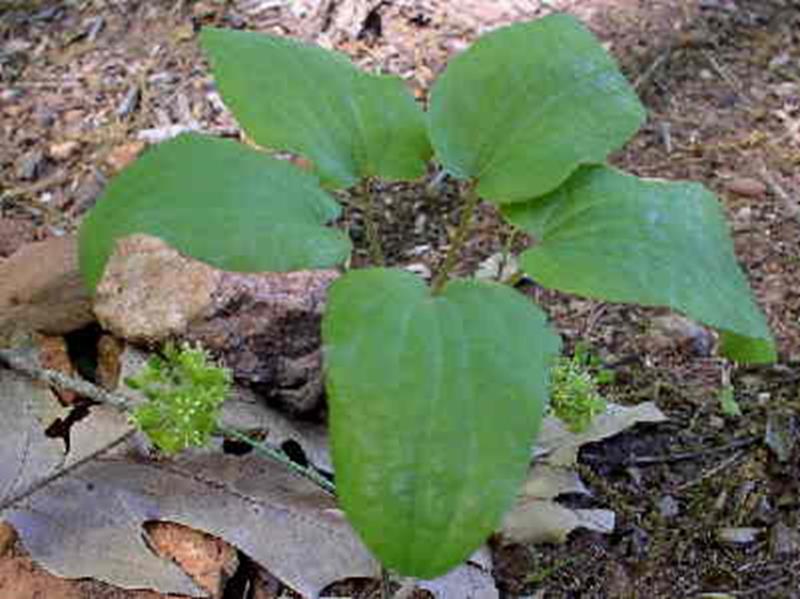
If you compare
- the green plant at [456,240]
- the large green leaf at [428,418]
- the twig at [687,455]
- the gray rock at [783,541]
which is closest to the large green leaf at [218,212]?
the green plant at [456,240]

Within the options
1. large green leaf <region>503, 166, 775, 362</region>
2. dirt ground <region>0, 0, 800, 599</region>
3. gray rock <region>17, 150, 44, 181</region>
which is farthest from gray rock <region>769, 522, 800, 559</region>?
gray rock <region>17, 150, 44, 181</region>

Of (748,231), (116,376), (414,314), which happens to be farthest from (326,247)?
(748,231)

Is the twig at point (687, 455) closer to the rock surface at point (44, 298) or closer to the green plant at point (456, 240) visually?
the green plant at point (456, 240)

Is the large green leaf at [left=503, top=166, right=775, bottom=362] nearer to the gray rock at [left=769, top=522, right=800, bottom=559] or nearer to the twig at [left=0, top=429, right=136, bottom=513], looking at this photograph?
the gray rock at [left=769, top=522, right=800, bottom=559]

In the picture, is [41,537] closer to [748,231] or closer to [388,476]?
[388,476]

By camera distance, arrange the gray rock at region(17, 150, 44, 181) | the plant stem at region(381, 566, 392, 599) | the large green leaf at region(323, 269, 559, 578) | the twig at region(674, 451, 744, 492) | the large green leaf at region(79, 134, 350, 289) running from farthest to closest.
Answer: the gray rock at region(17, 150, 44, 181), the twig at region(674, 451, 744, 492), the plant stem at region(381, 566, 392, 599), the large green leaf at region(79, 134, 350, 289), the large green leaf at region(323, 269, 559, 578)

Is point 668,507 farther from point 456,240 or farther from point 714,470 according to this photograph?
point 456,240
